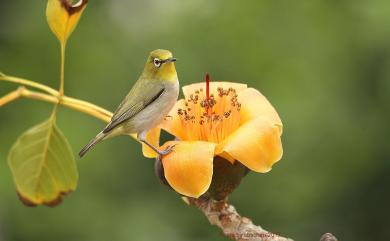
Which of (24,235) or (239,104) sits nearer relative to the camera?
(239,104)

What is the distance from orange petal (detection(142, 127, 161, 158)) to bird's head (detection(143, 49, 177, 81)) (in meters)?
0.11

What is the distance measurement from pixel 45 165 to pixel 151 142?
27cm

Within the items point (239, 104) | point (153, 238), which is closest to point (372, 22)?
point (153, 238)

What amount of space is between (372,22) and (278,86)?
2.85ft

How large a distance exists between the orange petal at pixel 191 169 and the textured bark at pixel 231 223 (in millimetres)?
99

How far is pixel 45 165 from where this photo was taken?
129cm

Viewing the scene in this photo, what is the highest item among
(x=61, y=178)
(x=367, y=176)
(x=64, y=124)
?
(x=61, y=178)

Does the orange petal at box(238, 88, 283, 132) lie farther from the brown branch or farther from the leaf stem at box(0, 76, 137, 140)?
the leaf stem at box(0, 76, 137, 140)

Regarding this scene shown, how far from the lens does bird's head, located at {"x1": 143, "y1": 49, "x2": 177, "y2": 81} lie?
1.49m

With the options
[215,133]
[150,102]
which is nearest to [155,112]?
[150,102]

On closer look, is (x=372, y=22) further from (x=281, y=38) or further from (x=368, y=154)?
(x=368, y=154)

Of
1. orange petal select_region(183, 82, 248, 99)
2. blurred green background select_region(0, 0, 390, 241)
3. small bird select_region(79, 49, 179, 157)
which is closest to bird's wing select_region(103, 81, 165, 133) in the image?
small bird select_region(79, 49, 179, 157)

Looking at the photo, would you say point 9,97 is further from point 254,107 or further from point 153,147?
point 254,107

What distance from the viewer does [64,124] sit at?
4.93 meters
